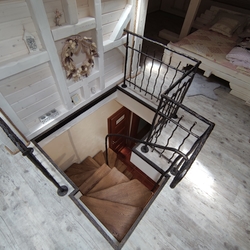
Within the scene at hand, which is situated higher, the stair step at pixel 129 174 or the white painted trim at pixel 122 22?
the white painted trim at pixel 122 22

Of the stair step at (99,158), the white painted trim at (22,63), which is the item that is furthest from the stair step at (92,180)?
the white painted trim at (22,63)

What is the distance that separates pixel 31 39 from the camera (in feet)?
5.27

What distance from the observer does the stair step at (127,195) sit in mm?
2179

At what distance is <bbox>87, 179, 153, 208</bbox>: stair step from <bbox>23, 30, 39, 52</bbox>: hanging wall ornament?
1918mm

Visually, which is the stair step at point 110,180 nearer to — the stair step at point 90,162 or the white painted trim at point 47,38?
the stair step at point 90,162

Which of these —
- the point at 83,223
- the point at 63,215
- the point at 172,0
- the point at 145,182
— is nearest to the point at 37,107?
the point at 63,215

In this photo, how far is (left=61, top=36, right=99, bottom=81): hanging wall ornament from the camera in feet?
6.28

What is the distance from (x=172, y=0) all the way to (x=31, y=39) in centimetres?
556

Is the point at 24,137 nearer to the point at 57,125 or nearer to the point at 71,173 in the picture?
the point at 57,125

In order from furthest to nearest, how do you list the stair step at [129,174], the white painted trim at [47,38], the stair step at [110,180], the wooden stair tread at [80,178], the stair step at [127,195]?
the stair step at [129,174], the wooden stair tread at [80,178], the stair step at [110,180], the stair step at [127,195], the white painted trim at [47,38]

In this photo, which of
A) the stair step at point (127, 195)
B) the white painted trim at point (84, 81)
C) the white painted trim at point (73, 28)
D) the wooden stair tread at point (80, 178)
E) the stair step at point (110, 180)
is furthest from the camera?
the wooden stair tread at point (80, 178)

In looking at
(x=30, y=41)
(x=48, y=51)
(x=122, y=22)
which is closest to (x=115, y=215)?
(x=48, y=51)

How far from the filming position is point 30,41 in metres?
1.61

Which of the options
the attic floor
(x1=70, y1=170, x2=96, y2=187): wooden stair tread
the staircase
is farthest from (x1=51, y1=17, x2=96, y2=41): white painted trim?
(x1=70, y1=170, x2=96, y2=187): wooden stair tread
